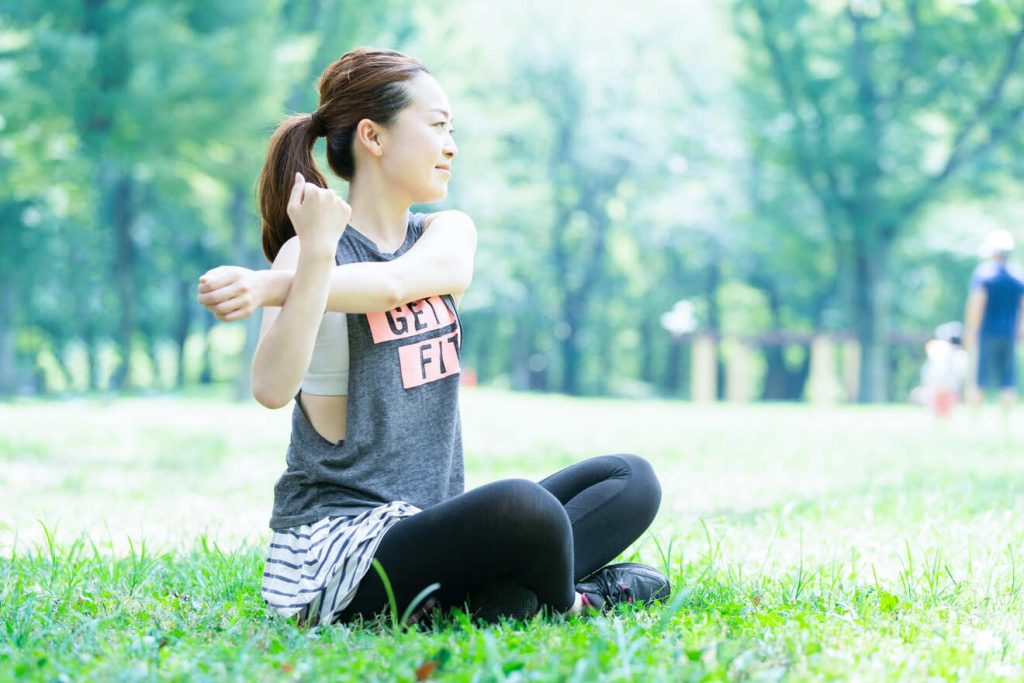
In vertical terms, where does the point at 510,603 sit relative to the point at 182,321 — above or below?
above

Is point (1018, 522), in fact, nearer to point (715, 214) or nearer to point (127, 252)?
point (127, 252)

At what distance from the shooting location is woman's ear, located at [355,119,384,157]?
9.50 ft

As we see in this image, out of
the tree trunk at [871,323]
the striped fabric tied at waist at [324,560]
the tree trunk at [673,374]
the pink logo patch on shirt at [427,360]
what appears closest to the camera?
the striped fabric tied at waist at [324,560]

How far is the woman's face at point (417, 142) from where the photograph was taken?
290 centimetres

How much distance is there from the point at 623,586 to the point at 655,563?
0.74 meters

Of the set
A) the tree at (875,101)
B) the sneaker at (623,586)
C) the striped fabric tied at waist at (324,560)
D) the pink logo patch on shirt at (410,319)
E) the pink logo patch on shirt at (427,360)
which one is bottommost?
the sneaker at (623,586)

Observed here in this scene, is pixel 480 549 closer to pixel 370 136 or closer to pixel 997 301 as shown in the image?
pixel 370 136

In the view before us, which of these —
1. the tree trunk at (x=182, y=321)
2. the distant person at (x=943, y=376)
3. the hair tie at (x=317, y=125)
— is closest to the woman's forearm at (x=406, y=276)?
the hair tie at (x=317, y=125)

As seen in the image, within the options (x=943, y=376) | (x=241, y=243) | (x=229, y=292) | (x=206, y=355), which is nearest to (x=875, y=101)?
(x=943, y=376)

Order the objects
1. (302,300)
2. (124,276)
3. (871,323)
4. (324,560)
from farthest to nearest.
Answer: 1. (871,323)
2. (124,276)
3. (324,560)
4. (302,300)

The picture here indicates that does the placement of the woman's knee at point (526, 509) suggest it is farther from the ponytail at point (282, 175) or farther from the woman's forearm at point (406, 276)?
the ponytail at point (282, 175)

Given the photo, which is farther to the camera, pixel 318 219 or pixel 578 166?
pixel 578 166

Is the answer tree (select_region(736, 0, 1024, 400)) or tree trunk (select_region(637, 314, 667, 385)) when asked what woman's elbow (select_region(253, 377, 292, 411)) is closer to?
tree (select_region(736, 0, 1024, 400))

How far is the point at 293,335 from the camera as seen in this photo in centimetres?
244
